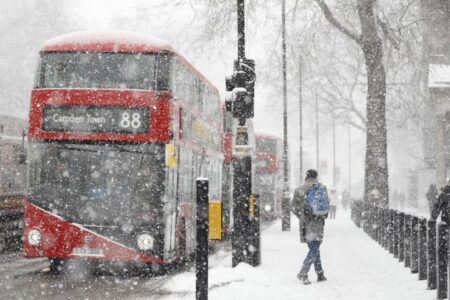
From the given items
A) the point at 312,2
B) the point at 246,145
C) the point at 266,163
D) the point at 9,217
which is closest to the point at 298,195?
the point at 246,145

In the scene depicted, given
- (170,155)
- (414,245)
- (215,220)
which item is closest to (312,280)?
(414,245)

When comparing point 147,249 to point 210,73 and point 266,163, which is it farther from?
point 210,73

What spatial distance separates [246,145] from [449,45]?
2636 cm

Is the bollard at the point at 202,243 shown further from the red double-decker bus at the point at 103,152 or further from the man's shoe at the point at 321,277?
the red double-decker bus at the point at 103,152

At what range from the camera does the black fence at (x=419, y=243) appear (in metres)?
9.77

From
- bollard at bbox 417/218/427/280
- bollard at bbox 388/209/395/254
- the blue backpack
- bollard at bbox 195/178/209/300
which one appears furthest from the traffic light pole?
bollard at bbox 195/178/209/300

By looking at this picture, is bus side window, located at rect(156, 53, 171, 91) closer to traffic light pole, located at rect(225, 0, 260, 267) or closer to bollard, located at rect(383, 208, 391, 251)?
traffic light pole, located at rect(225, 0, 260, 267)

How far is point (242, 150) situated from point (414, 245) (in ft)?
10.6

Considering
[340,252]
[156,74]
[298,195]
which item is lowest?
[340,252]

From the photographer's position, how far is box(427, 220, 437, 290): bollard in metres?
10.5

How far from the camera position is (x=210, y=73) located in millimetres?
68688

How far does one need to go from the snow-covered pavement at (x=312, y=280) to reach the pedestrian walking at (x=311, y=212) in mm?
464

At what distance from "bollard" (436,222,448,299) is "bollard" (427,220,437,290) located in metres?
0.65

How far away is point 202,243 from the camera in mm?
7629
